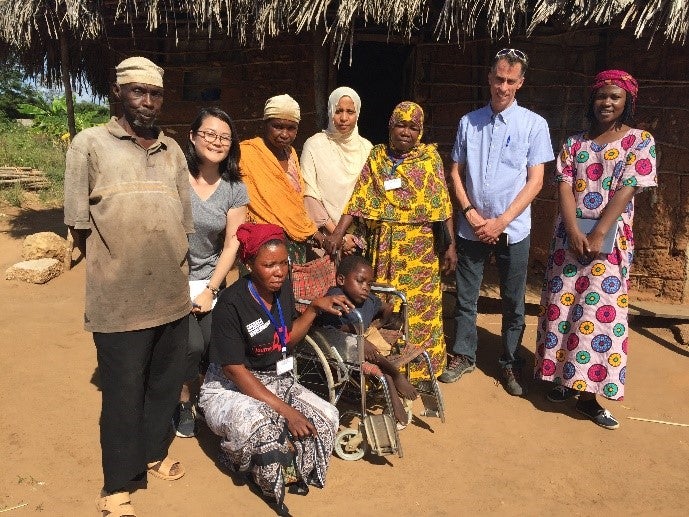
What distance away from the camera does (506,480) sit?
293 cm

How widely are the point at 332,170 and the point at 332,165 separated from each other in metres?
0.03

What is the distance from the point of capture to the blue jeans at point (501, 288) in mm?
3770

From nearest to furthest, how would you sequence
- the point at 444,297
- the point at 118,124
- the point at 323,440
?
1. the point at 118,124
2. the point at 323,440
3. the point at 444,297

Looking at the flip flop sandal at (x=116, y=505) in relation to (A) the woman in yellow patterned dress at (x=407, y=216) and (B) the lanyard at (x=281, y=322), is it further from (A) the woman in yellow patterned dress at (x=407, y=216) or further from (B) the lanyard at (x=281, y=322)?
(A) the woman in yellow patterned dress at (x=407, y=216)

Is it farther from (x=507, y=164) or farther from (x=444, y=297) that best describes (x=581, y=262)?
(x=444, y=297)

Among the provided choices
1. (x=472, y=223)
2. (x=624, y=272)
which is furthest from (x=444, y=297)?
(x=624, y=272)

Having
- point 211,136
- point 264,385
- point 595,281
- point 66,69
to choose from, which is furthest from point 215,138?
point 66,69

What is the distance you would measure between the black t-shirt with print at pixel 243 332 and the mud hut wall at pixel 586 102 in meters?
3.44

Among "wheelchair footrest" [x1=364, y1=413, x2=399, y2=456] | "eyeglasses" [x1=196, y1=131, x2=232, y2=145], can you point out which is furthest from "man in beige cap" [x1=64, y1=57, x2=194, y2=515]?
"wheelchair footrest" [x1=364, y1=413, x2=399, y2=456]

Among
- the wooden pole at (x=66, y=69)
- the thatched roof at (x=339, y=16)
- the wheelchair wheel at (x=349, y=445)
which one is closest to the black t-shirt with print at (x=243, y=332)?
the wheelchair wheel at (x=349, y=445)

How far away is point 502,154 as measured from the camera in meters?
3.62

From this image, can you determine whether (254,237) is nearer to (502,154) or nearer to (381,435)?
(381,435)

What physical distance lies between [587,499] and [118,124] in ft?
8.77

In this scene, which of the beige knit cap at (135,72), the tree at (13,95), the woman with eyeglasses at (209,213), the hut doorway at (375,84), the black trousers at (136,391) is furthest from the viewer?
the tree at (13,95)
